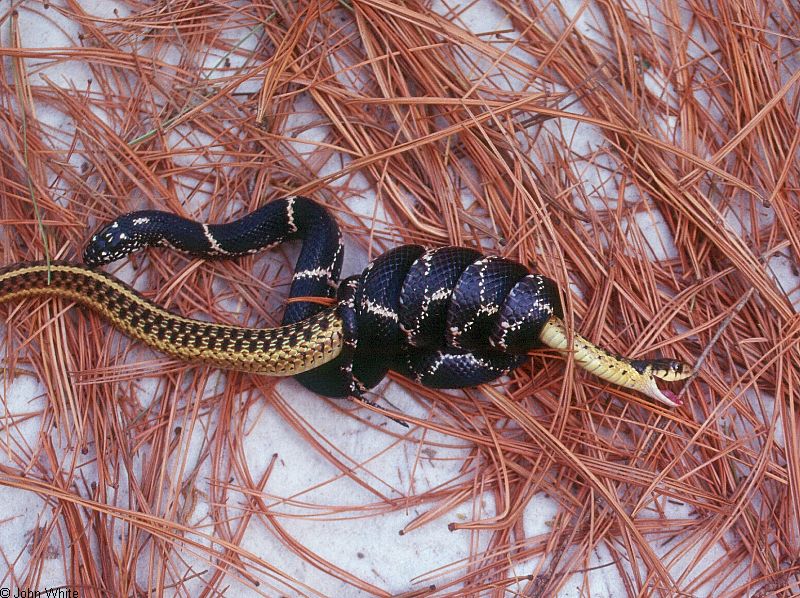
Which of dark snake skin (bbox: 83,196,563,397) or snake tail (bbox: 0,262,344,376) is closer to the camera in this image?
dark snake skin (bbox: 83,196,563,397)

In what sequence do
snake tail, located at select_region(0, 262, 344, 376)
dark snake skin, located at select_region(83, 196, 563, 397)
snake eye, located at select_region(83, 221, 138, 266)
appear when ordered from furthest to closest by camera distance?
1. snake eye, located at select_region(83, 221, 138, 266)
2. snake tail, located at select_region(0, 262, 344, 376)
3. dark snake skin, located at select_region(83, 196, 563, 397)

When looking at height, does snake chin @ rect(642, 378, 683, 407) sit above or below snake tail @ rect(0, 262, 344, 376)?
below

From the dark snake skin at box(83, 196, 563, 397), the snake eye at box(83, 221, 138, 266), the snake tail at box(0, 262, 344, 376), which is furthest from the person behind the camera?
the snake eye at box(83, 221, 138, 266)

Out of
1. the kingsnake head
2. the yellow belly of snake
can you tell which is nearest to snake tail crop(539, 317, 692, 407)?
the yellow belly of snake

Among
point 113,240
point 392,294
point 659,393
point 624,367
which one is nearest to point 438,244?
point 392,294

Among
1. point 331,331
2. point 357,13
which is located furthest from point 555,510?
point 357,13

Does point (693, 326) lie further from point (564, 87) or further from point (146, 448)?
point (146, 448)

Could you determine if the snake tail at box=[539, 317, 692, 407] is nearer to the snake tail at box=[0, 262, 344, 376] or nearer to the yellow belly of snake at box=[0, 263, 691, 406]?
the yellow belly of snake at box=[0, 263, 691, 406]
